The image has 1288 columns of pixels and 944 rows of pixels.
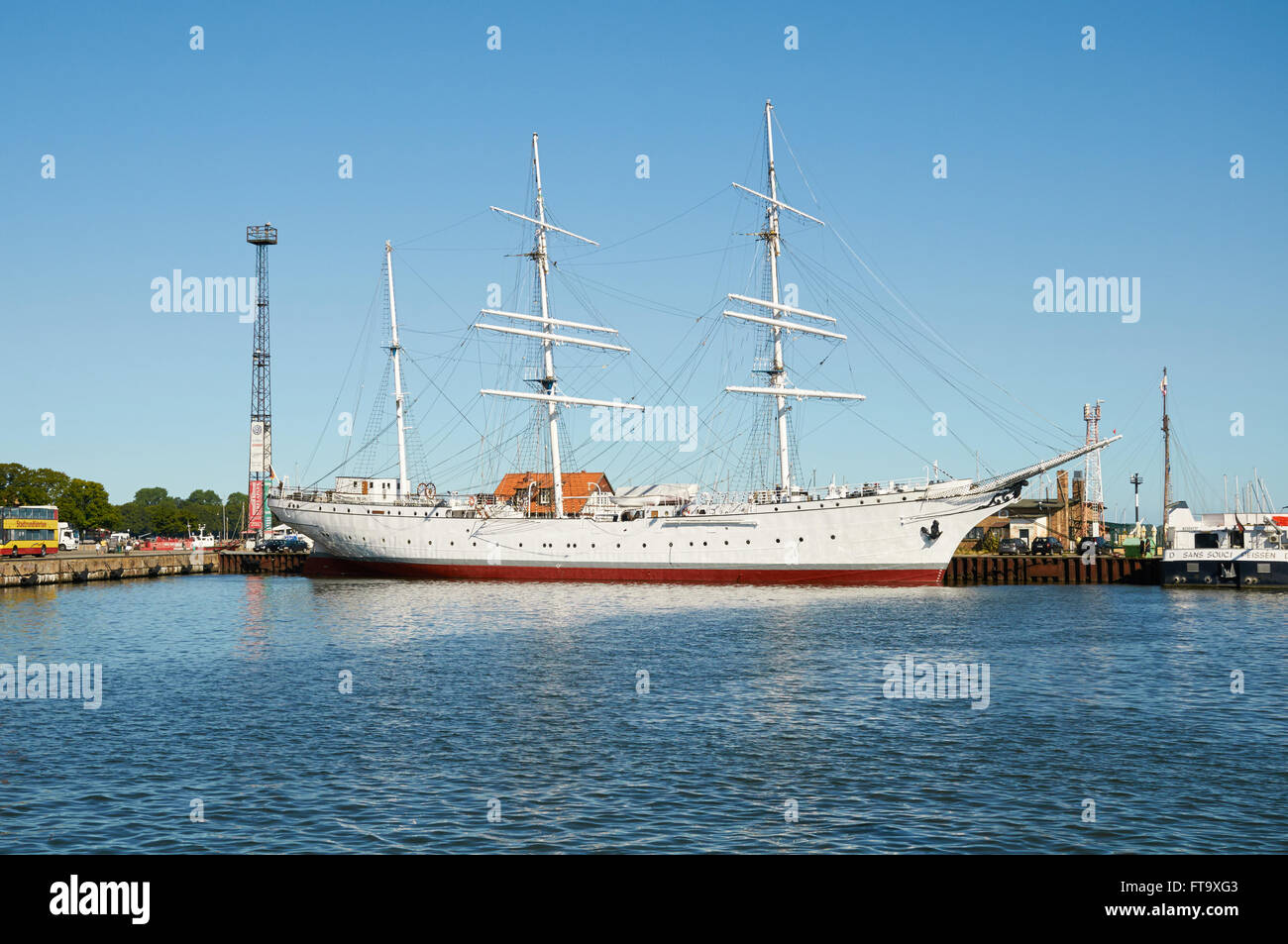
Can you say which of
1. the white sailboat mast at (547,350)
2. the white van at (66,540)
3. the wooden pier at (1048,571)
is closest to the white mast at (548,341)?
the white sailboat mast at (547,350)

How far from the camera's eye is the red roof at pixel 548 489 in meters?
76.5

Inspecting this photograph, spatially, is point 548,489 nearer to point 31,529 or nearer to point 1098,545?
point 1098,545

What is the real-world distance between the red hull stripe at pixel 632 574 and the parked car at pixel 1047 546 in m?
17.9

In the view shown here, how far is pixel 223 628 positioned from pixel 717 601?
24534 mm

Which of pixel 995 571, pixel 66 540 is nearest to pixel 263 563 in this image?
pixel 66 540

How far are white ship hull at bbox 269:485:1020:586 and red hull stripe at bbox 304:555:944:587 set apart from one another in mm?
71

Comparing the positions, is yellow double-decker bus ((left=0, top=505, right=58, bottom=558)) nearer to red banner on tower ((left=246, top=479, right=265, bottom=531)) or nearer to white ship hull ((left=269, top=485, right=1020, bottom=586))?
red banner on tower ((left=246, top=479, right=265, bottom=531))

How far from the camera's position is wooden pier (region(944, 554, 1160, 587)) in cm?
7112

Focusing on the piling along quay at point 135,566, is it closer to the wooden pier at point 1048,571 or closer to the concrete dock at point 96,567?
the concrete dock at point 96,567
